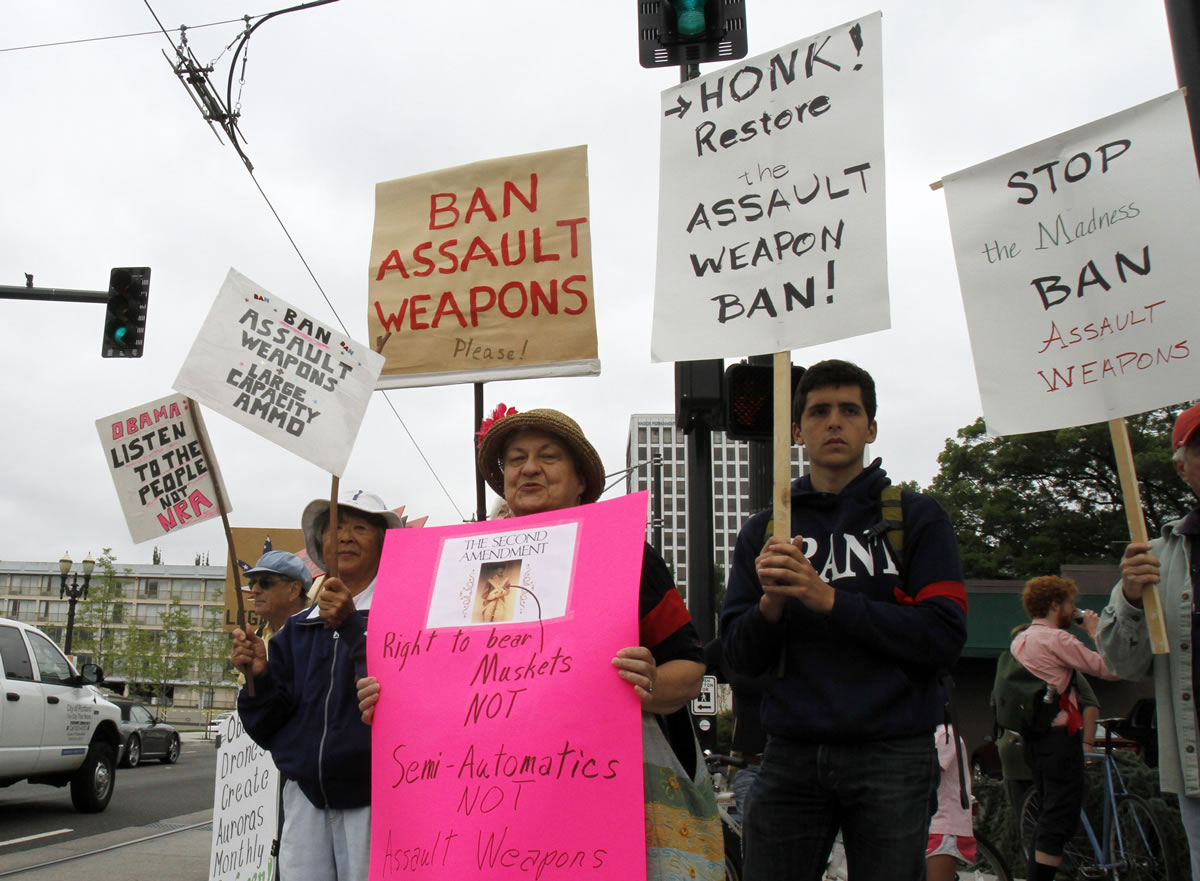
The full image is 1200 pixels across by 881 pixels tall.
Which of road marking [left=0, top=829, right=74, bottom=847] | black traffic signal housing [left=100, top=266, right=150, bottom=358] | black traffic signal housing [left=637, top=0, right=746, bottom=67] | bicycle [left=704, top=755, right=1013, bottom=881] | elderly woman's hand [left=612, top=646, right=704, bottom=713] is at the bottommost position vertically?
road marking [left=0, top=829, right=74, bottom=847]

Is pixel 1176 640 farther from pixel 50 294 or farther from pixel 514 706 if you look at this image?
pixel 50 294

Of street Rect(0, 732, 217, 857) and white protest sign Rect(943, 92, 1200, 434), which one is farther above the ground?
white protest sign Rect(943, 92, 1200, 434)

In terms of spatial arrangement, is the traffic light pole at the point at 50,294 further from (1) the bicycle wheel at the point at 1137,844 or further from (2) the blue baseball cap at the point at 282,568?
(1) the bicycle wheel at the point at 1137,844

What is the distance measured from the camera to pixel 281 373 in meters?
2.83

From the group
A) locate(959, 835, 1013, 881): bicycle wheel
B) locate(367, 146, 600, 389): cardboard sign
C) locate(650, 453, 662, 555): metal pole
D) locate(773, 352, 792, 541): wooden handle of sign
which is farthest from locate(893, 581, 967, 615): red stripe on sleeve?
locate(650, 453, 662, 555): metal pole

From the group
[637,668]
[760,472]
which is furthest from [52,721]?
[637,668]

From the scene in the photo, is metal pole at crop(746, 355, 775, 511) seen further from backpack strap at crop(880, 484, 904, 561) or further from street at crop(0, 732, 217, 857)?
street at crop(0, 732, 217, 857)

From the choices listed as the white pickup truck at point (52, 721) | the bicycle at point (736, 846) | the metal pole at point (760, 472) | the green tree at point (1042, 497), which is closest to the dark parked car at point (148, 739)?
the white pickup truck at point (52, 721)

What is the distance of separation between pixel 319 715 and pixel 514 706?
37.5 inches

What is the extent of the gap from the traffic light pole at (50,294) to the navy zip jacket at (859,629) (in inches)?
429

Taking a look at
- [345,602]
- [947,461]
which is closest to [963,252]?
[345,602]

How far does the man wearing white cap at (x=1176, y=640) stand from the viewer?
253 centimetres

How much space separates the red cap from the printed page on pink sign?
1.56 meters

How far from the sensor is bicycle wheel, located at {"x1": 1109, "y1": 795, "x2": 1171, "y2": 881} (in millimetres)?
5555
